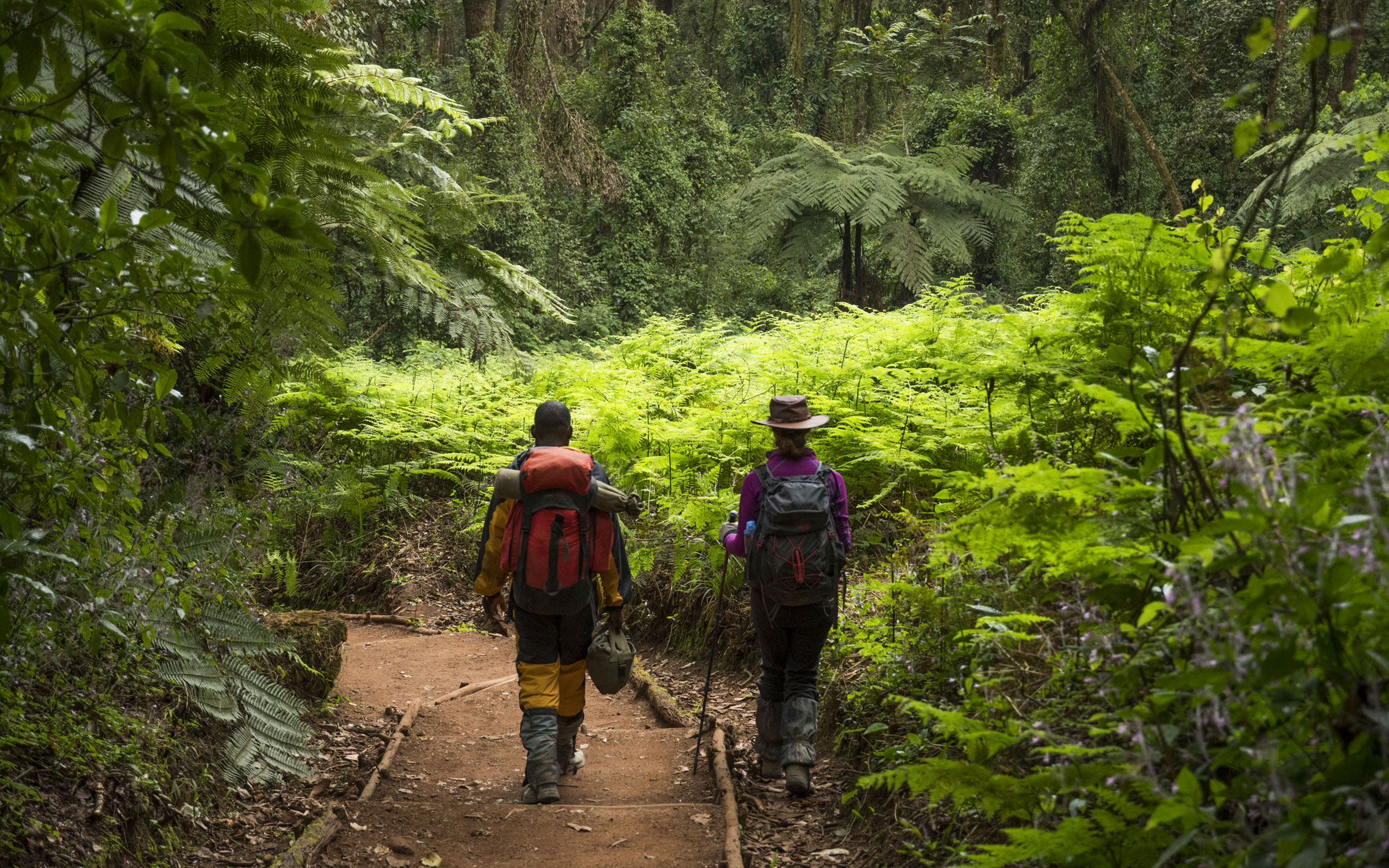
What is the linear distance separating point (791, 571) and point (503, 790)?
225 cm

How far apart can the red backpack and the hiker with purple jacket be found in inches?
33.5

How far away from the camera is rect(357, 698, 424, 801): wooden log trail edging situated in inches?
201

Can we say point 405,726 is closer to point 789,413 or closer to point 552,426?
point 552,426

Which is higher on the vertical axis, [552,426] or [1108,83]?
[1108,83]

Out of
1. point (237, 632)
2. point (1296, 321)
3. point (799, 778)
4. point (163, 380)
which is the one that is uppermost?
point (1296, 321)

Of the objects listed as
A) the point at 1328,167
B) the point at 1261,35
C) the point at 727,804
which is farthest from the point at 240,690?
the point at 1328,167

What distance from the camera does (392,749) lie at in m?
5.75

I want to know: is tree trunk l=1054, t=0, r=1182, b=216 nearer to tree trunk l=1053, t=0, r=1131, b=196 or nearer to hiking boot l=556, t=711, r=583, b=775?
tree trunk l=1053, t=0, r=1131, b=196

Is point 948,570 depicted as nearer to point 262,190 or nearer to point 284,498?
point 262,190

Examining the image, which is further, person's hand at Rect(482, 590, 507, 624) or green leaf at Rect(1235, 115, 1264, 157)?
person's hand at Rect(482, 590, 507, 624)

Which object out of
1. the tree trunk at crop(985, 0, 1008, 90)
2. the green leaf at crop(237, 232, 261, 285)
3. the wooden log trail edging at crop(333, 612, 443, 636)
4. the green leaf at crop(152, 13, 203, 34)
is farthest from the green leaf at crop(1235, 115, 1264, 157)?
the tree trunk at crop(985, 0, 1008, 90)

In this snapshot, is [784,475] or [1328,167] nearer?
[784,475]

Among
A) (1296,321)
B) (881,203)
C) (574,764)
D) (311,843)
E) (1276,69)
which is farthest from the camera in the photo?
(1276,69)

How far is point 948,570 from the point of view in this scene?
4.64 meters
